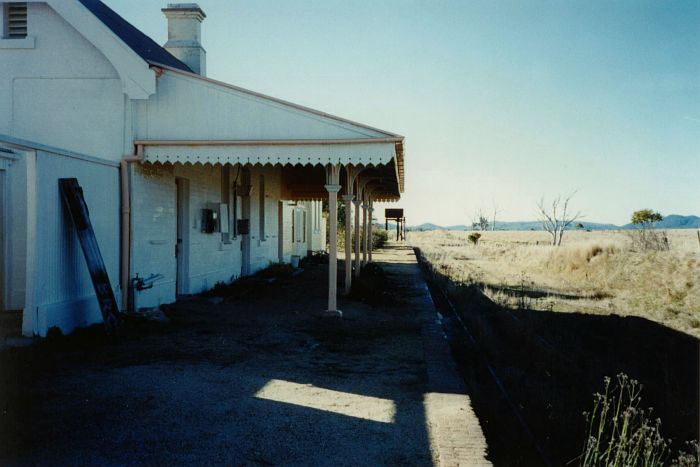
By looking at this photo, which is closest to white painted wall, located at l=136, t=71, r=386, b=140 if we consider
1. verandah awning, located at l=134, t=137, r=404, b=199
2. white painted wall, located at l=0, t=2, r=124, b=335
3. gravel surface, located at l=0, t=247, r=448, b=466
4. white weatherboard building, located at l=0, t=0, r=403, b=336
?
white weatherboard building, located at l=0, t=0, r=403, b=336

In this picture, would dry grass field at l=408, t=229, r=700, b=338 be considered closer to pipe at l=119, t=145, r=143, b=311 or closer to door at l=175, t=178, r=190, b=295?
door at l=175, t=178, r=190, b=295

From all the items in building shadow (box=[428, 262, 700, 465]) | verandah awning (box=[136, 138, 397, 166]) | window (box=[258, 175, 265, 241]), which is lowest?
building shadow (box=[428, 262, 700, 465])

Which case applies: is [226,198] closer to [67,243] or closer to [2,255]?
[2,255]

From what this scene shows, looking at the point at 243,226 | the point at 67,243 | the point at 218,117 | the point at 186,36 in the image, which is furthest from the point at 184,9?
the point at 67,243

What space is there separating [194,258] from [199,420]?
7.26m

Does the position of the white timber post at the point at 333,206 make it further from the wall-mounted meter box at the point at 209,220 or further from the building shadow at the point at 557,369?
the wall-mounted meter box at the point at 209,220

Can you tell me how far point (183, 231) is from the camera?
11.3 meters

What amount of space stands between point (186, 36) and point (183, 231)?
590 centimetres

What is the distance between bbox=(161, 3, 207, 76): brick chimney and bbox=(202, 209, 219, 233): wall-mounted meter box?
14.0 feet

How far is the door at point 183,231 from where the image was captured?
1127 cm

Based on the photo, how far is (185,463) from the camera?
12.7 feet

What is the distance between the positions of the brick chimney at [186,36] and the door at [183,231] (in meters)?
4.55

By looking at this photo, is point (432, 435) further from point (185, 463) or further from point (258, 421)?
point (185, 463)

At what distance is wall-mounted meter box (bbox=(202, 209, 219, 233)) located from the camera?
39.8 ft
